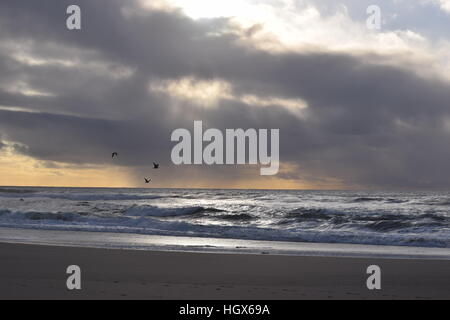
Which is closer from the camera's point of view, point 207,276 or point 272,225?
point 207,276

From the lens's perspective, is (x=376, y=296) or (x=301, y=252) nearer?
(x=376, y=296)

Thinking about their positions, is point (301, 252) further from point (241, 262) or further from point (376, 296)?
point (376, 296)

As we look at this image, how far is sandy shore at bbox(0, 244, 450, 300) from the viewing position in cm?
868

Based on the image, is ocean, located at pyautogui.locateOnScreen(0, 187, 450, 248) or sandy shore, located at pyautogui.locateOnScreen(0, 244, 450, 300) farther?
ocean, located at pyautogui.locateOnScreen(0, 187, 450, 248)

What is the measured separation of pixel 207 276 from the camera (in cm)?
1052

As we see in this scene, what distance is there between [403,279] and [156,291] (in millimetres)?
4887

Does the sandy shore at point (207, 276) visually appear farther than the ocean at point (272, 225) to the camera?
No

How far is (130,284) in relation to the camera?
9375 mm

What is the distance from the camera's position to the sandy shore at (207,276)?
868 cm
